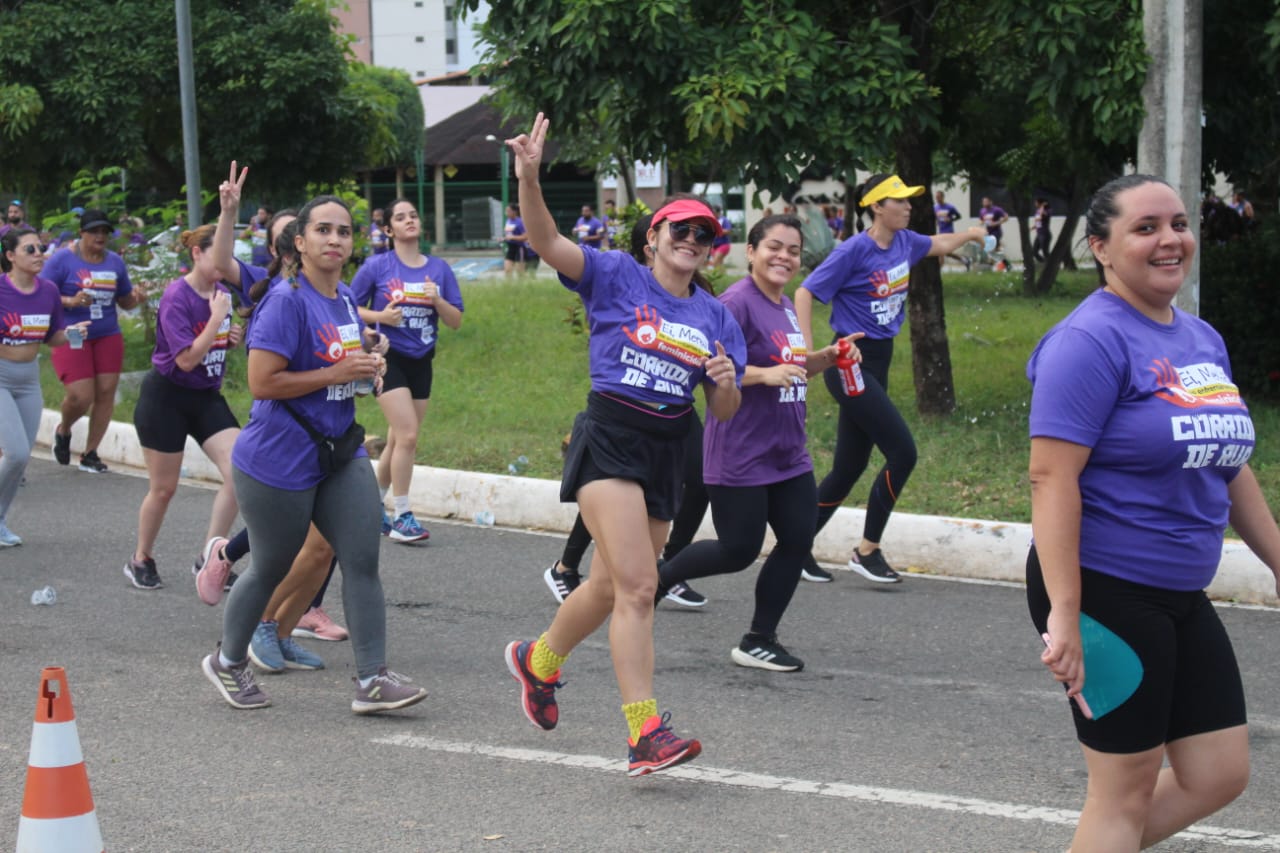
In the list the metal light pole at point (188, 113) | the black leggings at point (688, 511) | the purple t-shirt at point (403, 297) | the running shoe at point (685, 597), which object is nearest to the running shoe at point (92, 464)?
the metal light pole at point (188, 113)

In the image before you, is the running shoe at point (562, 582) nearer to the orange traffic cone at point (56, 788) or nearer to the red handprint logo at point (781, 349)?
the red handprint logo at point (781, 349)

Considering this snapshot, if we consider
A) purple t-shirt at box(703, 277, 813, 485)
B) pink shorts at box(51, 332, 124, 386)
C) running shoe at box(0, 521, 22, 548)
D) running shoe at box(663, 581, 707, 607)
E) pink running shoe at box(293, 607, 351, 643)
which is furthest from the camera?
pink shorts at box(51, 332, 124, 386)

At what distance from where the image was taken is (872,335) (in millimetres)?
8195

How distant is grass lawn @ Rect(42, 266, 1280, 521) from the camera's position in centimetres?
1002

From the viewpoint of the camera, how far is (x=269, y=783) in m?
5.21

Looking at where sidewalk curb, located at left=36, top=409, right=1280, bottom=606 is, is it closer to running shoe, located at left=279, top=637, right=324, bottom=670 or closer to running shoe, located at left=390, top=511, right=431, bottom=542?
running shoe, located at left=390, top=511, right=431, bottom=542

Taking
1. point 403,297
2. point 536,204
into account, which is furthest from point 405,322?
point 536,204

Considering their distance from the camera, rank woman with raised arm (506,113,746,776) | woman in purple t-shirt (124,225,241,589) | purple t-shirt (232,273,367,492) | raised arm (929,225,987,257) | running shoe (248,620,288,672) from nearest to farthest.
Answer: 1. woman with raised arm (506,113,746,776)
2. purple t-shirt (232,273,367,492)
3. running shoe (248,620,288,672)
4. woman in purple t-shirt (124,225,241,589)
5. raised arm (929,225,987,257)

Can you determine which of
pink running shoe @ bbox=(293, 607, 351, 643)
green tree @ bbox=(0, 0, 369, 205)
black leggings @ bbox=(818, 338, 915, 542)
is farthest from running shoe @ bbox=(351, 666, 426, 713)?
green tree @ bbox=(0, 0, 369, 205)

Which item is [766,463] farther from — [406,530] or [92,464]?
[92,464]

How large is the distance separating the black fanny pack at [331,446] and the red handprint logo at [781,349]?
5.86 feet

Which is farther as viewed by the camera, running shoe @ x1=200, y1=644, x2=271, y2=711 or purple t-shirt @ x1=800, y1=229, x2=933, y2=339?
purple t-shirt @ x1=800, y1=229, x2=933, y2=339

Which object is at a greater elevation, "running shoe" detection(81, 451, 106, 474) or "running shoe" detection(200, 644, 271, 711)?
"running shoe" detection(200, 644, 271, 711)

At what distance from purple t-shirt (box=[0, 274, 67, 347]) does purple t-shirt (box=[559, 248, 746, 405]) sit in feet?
17.1
